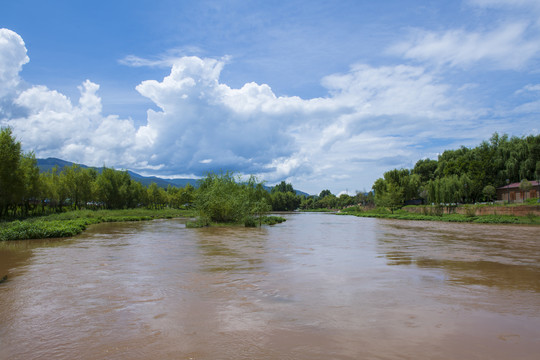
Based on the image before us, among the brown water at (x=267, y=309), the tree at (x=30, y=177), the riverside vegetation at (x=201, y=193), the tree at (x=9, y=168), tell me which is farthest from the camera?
the tree at (x=30, y=177)

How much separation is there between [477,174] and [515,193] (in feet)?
23.5

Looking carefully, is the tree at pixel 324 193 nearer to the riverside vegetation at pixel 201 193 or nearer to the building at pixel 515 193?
the riverside vegetation at pixel 201 193

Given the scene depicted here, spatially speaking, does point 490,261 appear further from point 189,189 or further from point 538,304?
point 189,189

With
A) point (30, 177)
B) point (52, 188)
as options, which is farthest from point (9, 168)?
point (52, 188)

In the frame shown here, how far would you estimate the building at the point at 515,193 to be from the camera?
180 ft

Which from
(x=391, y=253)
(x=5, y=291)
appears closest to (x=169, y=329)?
(x=5, y=291)

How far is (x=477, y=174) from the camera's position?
211 ft

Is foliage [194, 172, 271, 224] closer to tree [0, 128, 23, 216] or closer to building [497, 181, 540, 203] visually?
tree [0, 128, 23, 216]

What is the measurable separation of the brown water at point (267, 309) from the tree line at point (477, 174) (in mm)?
50664

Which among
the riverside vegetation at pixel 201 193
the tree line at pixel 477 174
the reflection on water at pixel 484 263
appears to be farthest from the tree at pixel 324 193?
the reflection on water at pixel 484 263

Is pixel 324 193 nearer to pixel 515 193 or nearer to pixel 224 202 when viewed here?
pixel 515 193

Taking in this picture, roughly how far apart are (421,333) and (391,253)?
1077cm

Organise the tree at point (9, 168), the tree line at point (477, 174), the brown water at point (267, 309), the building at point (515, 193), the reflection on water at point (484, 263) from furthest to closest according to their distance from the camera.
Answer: the tree line at point (477, 174) → the building at point (515, 193) → the tree at point (9, 168) → the reflection on water at point (484, 263) → the brown water at point (267, 309)

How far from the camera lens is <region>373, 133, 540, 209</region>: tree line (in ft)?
192
